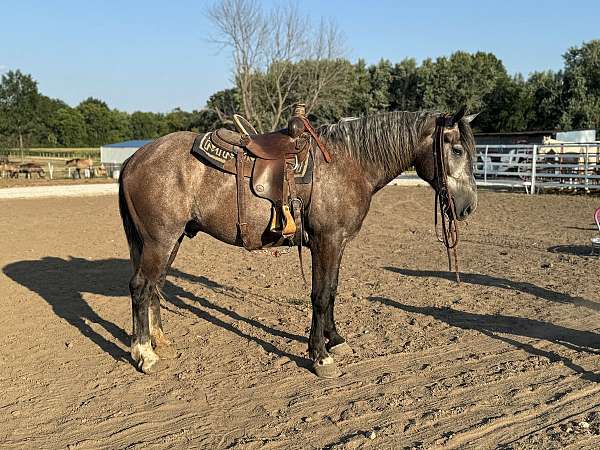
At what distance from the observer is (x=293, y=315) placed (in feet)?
18.1

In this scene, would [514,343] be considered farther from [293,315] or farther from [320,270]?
[293,315]

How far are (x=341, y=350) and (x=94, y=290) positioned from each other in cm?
371

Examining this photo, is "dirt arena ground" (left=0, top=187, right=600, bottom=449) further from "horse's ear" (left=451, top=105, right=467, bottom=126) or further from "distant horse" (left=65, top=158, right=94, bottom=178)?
"distant horse" (left=65, top=158, right=94, bottom=178)

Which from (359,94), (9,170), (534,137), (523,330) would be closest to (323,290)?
(523,330)

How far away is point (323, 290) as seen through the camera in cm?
417

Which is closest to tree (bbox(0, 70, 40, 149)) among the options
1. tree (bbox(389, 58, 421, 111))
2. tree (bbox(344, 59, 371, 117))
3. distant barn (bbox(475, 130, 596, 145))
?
tree (bbox(344, 59, 371, 117))

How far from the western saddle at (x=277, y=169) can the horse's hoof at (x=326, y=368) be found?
3.10 feet

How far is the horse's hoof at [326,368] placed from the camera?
→ 13.0 feet

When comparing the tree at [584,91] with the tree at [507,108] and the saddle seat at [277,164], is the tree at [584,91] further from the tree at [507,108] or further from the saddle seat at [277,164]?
the saddle seat at [277,164]

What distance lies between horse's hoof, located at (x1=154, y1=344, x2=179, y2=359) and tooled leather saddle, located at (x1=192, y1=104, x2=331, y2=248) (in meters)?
1.20

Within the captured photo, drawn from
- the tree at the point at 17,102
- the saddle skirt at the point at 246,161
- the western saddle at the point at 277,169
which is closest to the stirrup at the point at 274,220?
the western saddle at the point at 277,169

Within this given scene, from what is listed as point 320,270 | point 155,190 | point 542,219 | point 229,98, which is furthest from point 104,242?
point 229,98

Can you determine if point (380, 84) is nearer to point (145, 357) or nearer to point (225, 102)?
point (225, 102)

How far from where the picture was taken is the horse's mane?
4.14 metres
